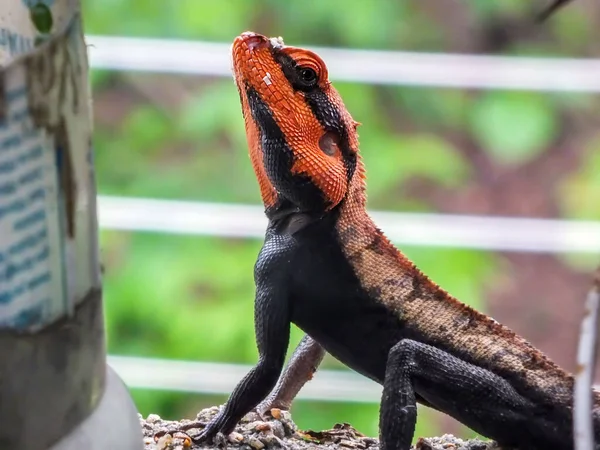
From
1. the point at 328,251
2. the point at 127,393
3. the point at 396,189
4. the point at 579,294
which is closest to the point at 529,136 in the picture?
the point at 396,189

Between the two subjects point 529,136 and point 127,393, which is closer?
point 127,393

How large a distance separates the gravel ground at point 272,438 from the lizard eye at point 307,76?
0.45 meters

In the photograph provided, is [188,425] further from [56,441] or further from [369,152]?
[369,152]

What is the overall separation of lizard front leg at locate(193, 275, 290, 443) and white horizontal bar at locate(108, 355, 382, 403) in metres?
1.13

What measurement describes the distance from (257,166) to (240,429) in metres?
0.35

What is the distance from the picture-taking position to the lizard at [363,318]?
3.43 feet

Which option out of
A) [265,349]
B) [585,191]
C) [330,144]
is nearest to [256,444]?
[265,349]

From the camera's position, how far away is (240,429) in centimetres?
116

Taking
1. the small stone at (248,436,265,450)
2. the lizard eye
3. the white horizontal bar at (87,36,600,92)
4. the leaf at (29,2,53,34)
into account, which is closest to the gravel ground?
the small stone at (248,436,265,450)

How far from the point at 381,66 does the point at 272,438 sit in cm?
115

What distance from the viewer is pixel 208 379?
228cm

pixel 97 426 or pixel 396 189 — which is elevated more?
pixel 396 189

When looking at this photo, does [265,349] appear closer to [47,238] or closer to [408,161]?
[47,238]

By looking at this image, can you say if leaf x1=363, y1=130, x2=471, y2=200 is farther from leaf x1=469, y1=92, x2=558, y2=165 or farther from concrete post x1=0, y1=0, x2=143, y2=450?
concrete post x1=0, y1=0, x2=143, y2=450
